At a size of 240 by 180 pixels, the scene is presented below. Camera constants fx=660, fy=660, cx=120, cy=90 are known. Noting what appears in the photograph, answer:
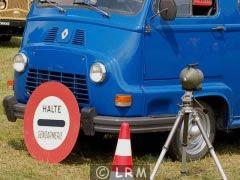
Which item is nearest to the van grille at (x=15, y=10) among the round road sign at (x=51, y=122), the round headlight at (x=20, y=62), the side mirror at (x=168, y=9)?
the round headlight at (x=20, y=62)

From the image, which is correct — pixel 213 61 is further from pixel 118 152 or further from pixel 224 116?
pixel 118 152

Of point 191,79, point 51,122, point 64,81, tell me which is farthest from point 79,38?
point 191,79

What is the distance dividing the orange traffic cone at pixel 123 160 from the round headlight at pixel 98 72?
1006 millimetres

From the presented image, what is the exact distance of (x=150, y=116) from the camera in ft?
22.1

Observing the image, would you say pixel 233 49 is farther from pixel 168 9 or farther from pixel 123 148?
pixel 123 148

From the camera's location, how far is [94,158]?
733cm

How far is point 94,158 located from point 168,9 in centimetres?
188

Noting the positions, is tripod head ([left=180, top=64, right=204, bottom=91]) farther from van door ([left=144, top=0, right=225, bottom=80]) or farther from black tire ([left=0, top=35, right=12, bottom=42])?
black tire ([left=0, top=35, right=12, bottom=42])

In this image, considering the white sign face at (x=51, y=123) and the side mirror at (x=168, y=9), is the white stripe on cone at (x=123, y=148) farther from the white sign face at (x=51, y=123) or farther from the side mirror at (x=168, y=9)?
the side mirror at (x=168, y=9)

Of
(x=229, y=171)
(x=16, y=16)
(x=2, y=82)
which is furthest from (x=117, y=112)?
(x=16, y=16)

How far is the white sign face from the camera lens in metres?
6.75

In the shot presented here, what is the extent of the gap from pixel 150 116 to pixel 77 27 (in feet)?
3.98

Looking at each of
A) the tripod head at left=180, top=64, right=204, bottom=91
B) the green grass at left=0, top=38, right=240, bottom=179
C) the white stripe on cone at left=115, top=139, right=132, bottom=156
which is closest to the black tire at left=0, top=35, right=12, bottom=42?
the green grass at left=0, top=38, right=240, bottom=179

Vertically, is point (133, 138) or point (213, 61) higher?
point (213, 61)
